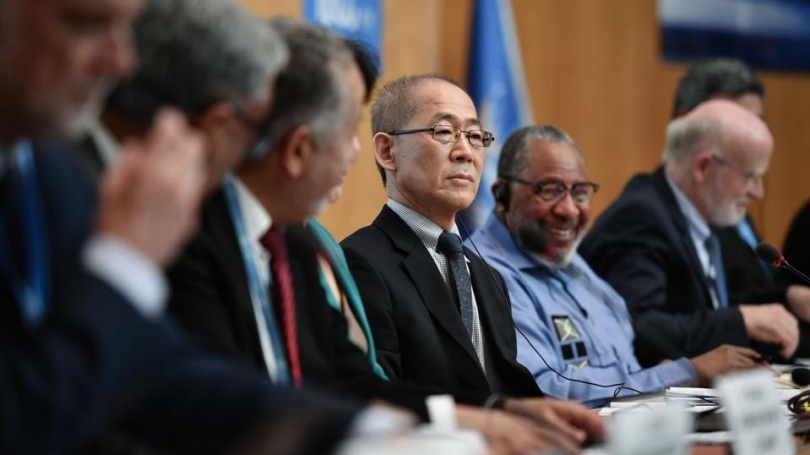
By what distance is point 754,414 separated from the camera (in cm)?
186

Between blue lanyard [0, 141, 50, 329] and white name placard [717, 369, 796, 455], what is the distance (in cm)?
96

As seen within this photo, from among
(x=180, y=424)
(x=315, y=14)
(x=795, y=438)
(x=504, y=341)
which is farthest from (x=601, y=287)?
(x=180, y=424)

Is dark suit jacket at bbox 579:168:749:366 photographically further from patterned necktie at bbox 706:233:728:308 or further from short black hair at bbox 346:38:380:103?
short black hair at bbox 346:38:380:103

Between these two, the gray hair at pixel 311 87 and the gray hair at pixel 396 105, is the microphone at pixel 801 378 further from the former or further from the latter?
the gray hair at pixel 311 87

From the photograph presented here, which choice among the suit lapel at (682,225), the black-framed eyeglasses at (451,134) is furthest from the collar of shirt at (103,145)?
the suit lapel at (682,225)

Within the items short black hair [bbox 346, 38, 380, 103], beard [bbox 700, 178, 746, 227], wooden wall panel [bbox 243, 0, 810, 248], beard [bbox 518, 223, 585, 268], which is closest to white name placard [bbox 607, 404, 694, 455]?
short black hair [bbox 346, 38, 380, 103]

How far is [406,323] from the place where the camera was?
3.04 meters

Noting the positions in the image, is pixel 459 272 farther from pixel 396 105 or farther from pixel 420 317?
pixel 396 105

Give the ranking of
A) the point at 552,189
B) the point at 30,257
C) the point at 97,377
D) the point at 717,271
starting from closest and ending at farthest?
the point at 97,377 < the point at 30,257 < the point at 552,189 < the point at 717,271

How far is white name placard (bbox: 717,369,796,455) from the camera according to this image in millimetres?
1817

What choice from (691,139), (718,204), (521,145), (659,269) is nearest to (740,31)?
(691,139)

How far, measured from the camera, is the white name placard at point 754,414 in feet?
5.96

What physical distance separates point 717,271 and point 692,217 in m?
0.23

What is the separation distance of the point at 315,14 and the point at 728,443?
11.9 ft
